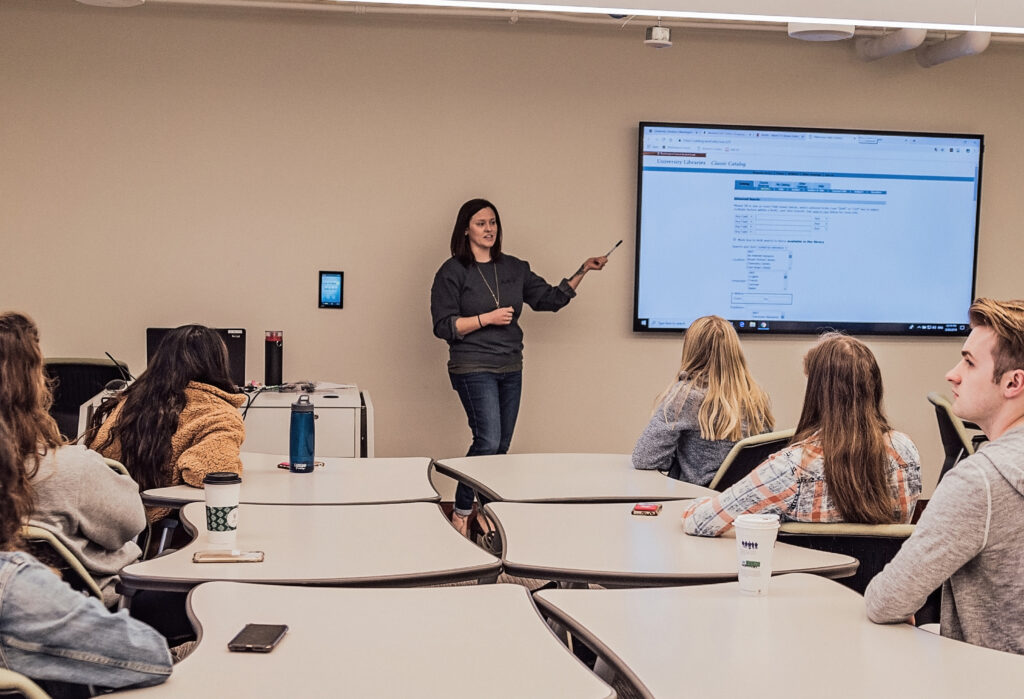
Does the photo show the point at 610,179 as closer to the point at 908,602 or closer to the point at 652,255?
the point at 652,255

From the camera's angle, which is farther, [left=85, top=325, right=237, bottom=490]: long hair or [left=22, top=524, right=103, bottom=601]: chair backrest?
[left=85, top=325, right=237, bottom=490]: long hair

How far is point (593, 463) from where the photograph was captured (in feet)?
12.7

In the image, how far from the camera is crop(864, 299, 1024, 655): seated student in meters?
1.79

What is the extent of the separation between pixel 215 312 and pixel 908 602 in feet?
15.5

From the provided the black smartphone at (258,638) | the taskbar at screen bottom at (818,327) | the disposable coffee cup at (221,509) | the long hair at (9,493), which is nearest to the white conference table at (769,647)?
the black smartphone at (258,638)

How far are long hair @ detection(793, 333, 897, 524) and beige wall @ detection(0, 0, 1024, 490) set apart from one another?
3.56 meters

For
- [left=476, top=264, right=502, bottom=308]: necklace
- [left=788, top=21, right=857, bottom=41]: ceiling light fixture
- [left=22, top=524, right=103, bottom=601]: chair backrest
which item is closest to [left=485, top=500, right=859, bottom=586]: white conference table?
[left=22, top=524, right=103, bottom=601]: chair backrest

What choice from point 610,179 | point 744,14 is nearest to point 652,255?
point 610,179

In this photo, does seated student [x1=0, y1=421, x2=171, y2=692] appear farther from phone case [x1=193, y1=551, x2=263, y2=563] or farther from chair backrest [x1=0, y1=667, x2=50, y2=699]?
phone case [x1=193, y1=551, x2=263, y2=563]

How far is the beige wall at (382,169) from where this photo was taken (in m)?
5.77

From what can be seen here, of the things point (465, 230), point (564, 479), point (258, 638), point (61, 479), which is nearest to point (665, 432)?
point (564, 479)

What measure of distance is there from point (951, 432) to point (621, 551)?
2849 millimetres

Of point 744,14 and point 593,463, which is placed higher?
point 744,14

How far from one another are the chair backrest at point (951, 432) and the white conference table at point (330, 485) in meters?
2.30
